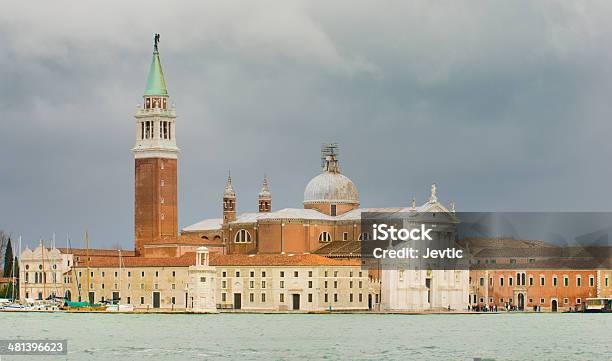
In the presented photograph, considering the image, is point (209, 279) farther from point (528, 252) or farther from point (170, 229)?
point (528, 252)

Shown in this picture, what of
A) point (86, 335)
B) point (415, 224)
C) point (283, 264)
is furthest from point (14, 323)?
point (415, 224)

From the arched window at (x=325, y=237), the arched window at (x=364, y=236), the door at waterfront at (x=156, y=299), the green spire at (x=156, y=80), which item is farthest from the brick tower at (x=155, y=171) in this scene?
the arched window at (x=364, y=236)

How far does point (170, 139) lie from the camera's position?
294 feet

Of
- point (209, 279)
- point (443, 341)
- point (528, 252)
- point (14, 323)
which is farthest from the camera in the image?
point (528, 252)

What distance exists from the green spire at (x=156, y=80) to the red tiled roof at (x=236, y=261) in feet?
31.8

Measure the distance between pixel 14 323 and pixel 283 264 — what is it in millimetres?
17725

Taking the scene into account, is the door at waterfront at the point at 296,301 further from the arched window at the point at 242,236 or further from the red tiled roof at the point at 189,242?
the red tiled roof at the point at 189,242

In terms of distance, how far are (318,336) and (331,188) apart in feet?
111

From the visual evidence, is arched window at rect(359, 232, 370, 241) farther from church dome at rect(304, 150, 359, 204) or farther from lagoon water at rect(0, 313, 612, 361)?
lagoon water at rect(0, 313, 612, 361)

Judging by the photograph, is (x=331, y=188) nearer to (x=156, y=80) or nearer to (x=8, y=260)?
(x=156, y=80)

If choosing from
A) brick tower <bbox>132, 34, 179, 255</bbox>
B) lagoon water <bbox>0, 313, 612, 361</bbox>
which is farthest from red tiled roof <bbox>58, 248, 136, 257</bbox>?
lagoon water <bbox>0, 313, 612, 361</bbox>

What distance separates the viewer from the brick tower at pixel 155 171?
Answer: 8875cm

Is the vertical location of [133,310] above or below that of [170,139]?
below

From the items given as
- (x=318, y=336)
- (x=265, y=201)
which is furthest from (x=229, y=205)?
(x=318, y=336)
